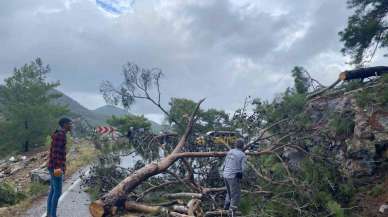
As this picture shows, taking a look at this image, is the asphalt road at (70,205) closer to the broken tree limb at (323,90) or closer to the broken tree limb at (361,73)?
the broken tree limb at (323,90)

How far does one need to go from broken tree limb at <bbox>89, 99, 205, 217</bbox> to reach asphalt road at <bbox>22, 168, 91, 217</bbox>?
0.65m

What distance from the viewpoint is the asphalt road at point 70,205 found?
870 centimetres

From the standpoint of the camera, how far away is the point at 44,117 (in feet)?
77.6

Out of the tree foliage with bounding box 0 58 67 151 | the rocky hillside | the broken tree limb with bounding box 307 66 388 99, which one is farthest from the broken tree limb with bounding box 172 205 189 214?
the tree foliage with bounding box 0 58 67 151

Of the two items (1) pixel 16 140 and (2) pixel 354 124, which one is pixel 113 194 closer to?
(2) pixel 354 124

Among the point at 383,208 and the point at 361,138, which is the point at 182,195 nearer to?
the point at 383,208

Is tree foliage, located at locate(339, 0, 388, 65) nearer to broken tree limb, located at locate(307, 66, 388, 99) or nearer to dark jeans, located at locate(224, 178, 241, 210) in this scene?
broken tree limb, located at locate(307, 66, 388, 99)

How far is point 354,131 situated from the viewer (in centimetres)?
964

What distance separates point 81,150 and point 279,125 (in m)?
13.7

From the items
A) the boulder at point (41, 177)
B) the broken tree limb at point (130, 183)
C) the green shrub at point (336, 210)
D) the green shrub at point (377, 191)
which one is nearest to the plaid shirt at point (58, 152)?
the broken tree limb at point (130, 183)

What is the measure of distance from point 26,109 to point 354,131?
1863 cm

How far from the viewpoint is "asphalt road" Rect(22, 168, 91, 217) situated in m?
8.70

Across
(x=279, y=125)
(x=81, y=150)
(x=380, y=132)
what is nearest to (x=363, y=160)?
(x=380, y=132)

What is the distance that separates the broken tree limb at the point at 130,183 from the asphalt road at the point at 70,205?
65cm
